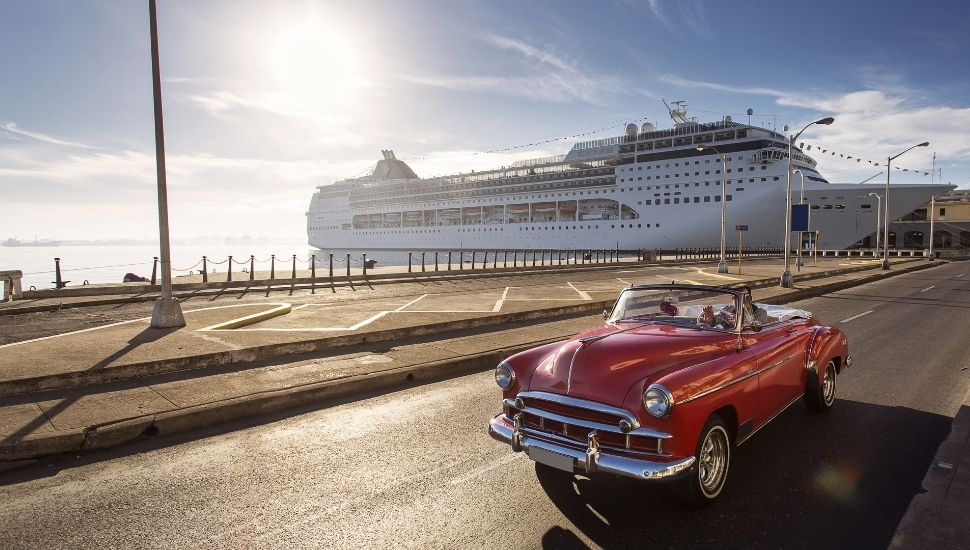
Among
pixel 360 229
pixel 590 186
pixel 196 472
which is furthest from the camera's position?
pixel 360 229

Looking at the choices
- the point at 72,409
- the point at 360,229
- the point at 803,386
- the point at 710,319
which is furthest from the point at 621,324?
the point at 360,229

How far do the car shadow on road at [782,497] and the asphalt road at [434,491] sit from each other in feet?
0.05

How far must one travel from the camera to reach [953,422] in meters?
5.18

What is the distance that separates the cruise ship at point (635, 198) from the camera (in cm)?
5222

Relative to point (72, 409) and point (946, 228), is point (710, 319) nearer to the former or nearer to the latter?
point (72, 409)

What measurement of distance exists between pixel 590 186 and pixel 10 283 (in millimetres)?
57862

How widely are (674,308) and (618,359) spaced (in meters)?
1.56

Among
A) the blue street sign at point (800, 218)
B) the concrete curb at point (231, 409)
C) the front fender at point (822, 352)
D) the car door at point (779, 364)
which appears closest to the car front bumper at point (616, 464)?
the car door at point (779, 364)

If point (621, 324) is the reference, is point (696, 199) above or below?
above

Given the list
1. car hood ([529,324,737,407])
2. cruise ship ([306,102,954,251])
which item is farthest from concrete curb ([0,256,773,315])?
cruise ship ([306,102,954,251])

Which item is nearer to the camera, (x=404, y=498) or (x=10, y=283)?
(x=404, y=498)

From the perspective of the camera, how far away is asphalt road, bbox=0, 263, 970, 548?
3377mm

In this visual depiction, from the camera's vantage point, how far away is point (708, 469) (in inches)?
151

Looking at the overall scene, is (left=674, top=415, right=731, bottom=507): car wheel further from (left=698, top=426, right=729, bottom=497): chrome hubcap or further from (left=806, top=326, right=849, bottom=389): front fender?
(left=806, top=326, right=849, bottom=389): front fender
